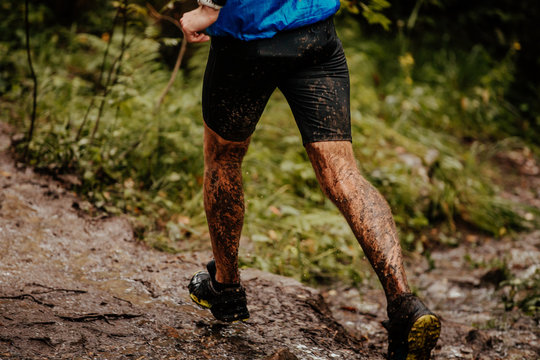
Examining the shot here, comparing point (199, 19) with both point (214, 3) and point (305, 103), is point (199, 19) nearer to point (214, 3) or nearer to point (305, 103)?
point (214, 3)

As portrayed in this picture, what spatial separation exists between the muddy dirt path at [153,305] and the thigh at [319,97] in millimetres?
908

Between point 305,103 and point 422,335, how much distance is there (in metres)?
0.93

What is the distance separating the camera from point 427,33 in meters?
7.89

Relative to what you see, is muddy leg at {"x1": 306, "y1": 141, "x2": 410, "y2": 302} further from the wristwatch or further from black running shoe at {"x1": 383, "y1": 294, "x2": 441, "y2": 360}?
the wristwatch

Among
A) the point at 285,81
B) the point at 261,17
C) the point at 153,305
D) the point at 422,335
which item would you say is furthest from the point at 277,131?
the point at 422,335

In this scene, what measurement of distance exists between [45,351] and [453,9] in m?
8.18

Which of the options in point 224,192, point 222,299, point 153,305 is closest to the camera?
point 224,192

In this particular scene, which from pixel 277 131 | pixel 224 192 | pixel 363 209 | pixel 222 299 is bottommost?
pixel 277 131

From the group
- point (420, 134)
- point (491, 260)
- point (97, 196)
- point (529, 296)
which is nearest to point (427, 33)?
point (420, 134)

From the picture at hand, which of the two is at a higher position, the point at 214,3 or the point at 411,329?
the point at 214,3

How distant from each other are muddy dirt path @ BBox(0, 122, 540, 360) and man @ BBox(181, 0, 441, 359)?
1.92ft

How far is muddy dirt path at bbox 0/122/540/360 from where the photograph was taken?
6.65ft

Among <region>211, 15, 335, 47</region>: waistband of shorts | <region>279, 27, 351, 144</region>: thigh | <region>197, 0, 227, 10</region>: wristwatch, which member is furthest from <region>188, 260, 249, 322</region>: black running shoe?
<region>197, 0, 227, 10</region>: wristwatch

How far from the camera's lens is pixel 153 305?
2389 mm
